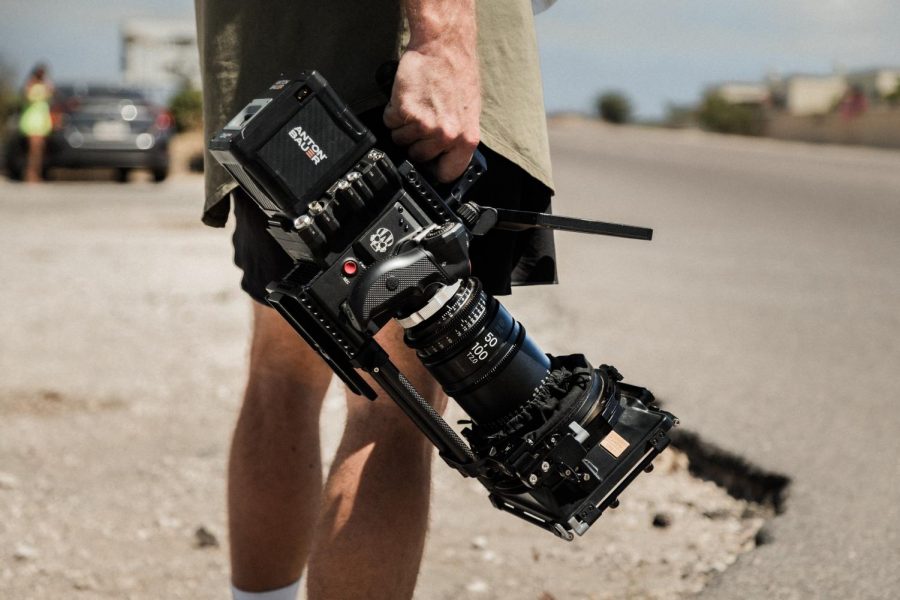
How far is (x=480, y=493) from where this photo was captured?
3.57 m

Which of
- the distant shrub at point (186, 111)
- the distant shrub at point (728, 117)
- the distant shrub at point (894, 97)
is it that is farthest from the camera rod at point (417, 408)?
the distant shrub at point (728, 117)

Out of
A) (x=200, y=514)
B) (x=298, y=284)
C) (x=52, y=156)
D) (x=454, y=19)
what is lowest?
(x=52, y=156)

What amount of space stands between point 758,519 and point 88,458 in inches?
85.3

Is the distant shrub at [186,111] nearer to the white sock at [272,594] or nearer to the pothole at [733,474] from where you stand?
the pothole at [733,474]

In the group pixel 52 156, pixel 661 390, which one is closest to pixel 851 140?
pixel 52 156

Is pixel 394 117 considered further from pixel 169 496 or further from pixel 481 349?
pixel 169 496

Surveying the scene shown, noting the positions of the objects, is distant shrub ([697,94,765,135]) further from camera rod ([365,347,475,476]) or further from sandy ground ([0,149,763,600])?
camera rod ([365,347,475,476])

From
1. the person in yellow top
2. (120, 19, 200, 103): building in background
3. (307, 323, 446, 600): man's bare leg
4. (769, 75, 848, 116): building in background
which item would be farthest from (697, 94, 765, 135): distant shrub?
(307, 323, 446, 600): man's bare leg

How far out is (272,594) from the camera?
232 cm

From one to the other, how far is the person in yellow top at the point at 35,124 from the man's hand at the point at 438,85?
15537 mm

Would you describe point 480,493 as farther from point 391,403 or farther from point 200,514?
point 391,403

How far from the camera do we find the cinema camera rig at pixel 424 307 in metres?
1.63

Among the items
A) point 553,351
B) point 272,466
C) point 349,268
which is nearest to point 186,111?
point 553,351

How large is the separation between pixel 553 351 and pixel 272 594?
3.08 meters
